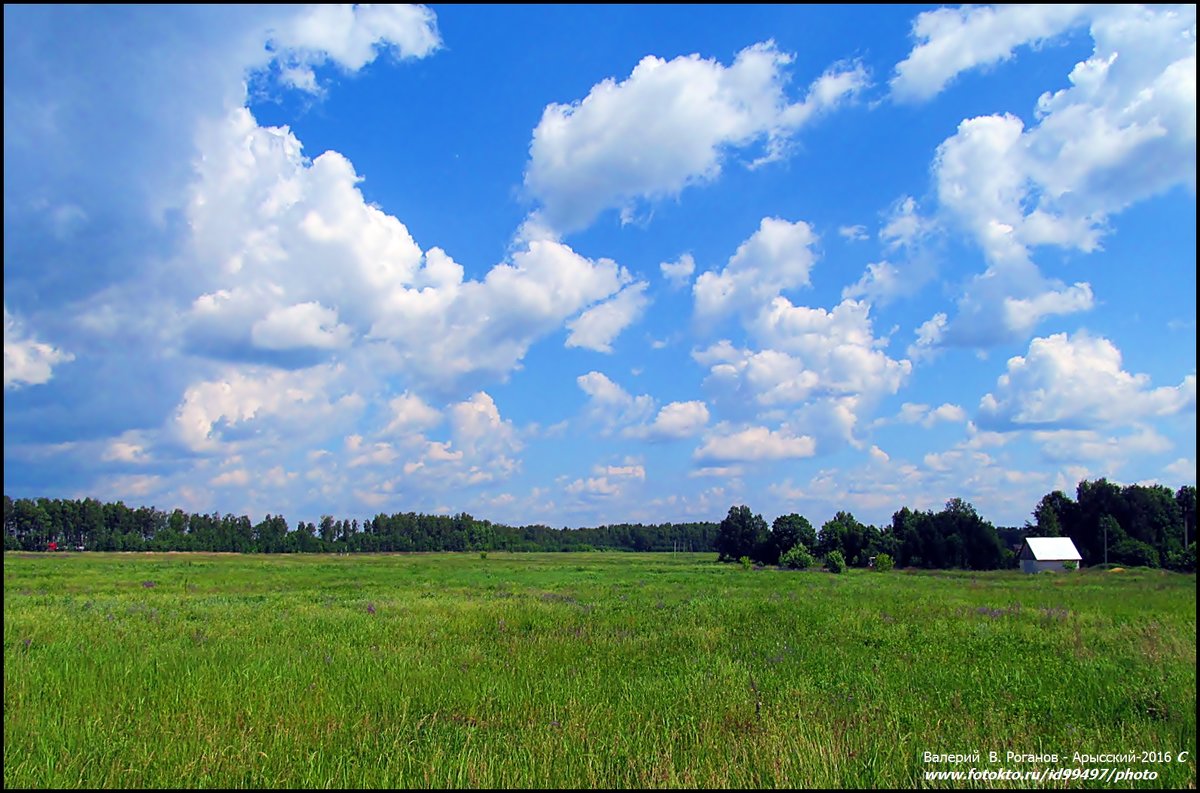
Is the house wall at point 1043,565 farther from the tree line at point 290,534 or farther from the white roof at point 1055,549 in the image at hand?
the tree line at point 290,534

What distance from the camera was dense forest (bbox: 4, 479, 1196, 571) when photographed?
29.9 feet

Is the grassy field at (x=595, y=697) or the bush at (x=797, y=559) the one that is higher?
the grassy field at (x=595, y=697)

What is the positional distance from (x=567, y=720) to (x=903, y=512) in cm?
8134

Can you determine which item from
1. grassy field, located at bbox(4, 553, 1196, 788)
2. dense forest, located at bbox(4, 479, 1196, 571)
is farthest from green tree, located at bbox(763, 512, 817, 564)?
grassy field, located at bbox(4, 553, 1196, 788)

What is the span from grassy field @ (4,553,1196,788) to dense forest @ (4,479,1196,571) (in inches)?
37.1

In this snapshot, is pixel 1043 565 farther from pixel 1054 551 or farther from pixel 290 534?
pixel 290 534

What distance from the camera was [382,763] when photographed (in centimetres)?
691

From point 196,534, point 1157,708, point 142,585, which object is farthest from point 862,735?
point 196,534

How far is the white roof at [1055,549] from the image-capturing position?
1096 centimetres

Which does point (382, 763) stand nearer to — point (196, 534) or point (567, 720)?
point (567, 720)

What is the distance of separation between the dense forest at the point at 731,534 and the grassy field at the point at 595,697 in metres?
0.94

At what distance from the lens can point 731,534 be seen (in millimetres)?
104625

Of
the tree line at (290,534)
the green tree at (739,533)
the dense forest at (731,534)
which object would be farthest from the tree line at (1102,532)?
the tree line at (290,534)

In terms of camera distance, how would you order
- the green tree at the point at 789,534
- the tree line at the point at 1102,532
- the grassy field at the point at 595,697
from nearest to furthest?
the grassy field at the point at 595,697
the tree line at the point at 1102,532
the green tree at the point at 789,534
